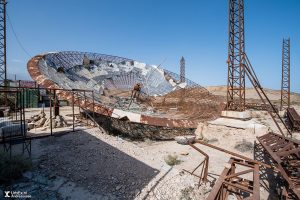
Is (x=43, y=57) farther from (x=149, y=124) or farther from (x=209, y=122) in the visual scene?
(x=209, y=122)

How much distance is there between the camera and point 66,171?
23.4 feet

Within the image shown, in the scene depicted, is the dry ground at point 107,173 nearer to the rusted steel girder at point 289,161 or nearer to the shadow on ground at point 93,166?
the shadow on ground at point 93,166

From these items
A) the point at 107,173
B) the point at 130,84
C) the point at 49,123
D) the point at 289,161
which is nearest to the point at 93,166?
the point at 107,173

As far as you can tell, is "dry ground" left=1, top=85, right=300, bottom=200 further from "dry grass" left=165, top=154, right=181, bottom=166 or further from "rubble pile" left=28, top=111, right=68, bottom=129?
"rubble pile" left=28, top=111, right=68, bottom=129

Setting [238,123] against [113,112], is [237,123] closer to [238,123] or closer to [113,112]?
[238,123]

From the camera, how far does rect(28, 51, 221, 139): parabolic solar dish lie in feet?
49.2

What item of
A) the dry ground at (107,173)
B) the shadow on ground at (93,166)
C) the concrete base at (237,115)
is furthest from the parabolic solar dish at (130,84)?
the shadow on ground at (93,166)

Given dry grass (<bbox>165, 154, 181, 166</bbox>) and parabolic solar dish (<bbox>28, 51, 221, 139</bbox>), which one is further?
parabolic solar dish (<bbox>28, 51, 221, 139</bbox>)

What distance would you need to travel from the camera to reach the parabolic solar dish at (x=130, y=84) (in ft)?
49.2

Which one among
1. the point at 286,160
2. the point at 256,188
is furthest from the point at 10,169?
the point at 286,160

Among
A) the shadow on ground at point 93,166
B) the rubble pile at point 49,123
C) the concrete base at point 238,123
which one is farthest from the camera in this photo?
the concrete base at point 238,123

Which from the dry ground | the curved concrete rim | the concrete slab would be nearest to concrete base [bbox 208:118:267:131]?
the concrete slab

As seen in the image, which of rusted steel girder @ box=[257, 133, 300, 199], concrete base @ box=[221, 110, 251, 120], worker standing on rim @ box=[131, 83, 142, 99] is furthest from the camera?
worker standing on rim @ box=[131, 83, 142, 99]

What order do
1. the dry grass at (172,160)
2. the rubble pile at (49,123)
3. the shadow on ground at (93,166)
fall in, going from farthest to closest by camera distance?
the rubble pile at (49,123), the dry grass at (172,160), the shadow on ground at (93,166)
